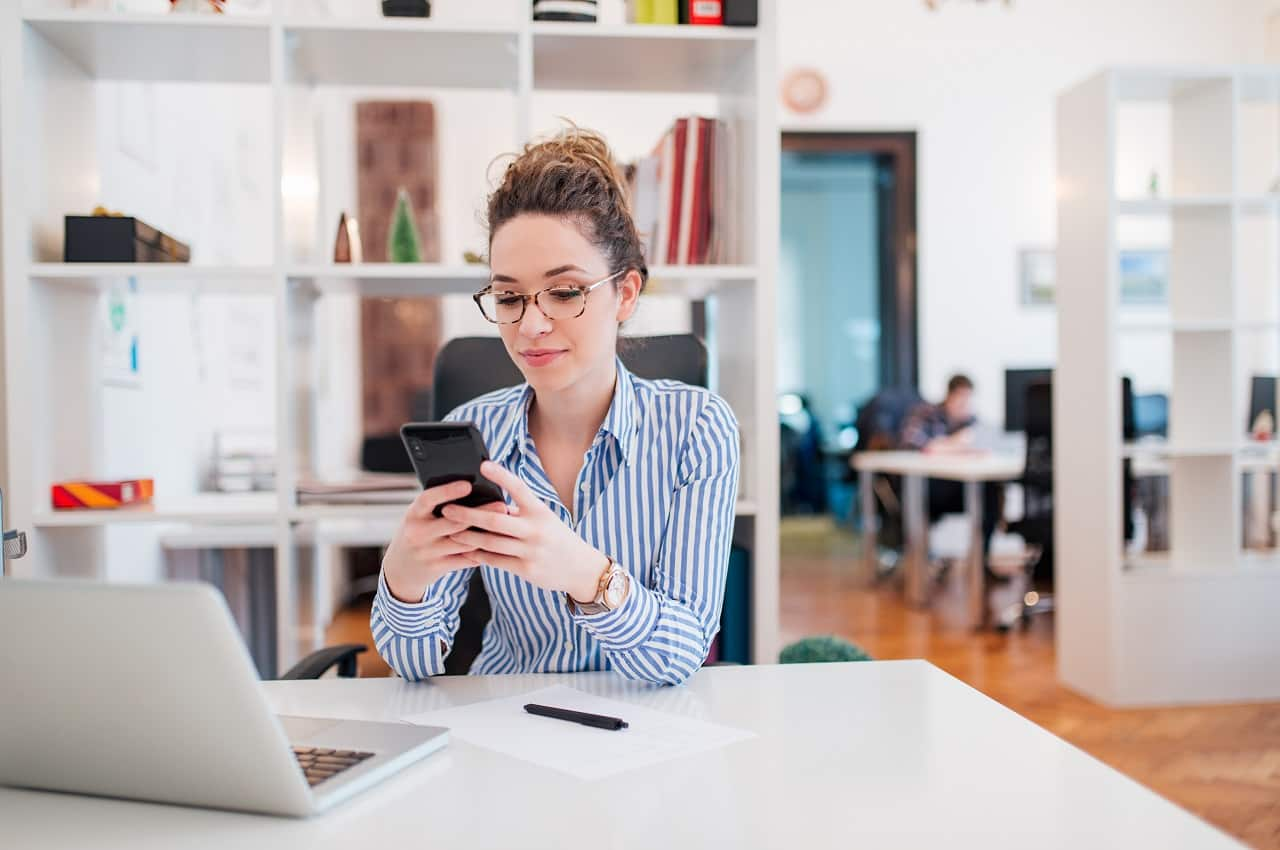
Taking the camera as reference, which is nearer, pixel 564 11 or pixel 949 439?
pixel 564 11

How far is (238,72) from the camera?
2455 mm

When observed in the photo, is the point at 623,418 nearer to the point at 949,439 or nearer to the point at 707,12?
the point at 707,12

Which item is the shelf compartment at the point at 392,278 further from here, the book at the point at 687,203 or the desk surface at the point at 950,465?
the desk surface at the point at 950,465

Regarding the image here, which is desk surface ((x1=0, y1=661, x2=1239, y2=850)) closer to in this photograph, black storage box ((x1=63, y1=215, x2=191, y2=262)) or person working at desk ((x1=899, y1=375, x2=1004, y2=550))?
black storage box ((x1=63, y1=215, x2=191, y2=262))

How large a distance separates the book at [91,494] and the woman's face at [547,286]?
1244 mm

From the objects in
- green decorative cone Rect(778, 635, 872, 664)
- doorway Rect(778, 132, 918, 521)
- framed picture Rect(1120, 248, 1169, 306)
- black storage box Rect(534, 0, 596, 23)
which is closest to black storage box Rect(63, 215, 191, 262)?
black storage box Rect(534, 0, 596, 23)

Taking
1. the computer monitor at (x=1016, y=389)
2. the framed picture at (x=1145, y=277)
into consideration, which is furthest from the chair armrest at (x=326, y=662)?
the framed picture at (x=1145, y=277)

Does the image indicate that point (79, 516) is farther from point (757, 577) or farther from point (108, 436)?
point (757, 577)

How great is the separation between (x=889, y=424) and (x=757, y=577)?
14.3ft

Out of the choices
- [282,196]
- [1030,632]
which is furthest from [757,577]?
[1030,632]

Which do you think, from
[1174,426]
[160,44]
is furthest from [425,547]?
[1174,426]

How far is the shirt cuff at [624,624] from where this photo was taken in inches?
46.7

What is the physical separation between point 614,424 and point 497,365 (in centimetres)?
49

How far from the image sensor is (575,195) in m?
1.44
